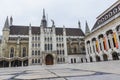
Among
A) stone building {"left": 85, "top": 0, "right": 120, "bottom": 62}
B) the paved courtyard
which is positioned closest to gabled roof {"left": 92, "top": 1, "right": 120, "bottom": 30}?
stone building {"left": 85, "top": 0, "right": 120, "bottom": 62}

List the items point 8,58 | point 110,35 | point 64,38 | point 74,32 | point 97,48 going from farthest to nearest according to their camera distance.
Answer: point 74,32
point 64,38
point 8,58
point 97,48
point 110,35

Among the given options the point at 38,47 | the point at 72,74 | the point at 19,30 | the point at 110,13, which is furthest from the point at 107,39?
the point at 19,30

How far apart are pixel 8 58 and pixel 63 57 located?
22330 mm

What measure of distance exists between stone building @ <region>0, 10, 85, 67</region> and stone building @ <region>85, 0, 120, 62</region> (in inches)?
354

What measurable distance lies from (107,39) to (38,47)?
28.4 metres

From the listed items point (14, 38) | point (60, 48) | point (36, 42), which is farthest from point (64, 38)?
point (14, 38)

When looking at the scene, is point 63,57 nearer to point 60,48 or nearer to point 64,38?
point 60,48

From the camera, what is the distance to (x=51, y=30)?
56312mm

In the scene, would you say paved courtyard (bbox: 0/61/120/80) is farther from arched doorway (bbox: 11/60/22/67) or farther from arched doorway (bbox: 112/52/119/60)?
arched doorway (bbox: 11/60/22/67)

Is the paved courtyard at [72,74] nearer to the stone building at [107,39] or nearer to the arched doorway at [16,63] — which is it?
A: the stone building at [107,39]

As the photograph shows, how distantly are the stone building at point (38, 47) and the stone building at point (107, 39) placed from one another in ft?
29.5

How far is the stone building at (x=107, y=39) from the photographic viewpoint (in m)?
33.8

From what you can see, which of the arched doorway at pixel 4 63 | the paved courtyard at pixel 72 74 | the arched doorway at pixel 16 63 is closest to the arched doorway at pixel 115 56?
the paved courtyard at pixel 72 74

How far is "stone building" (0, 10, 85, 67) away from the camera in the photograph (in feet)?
163
